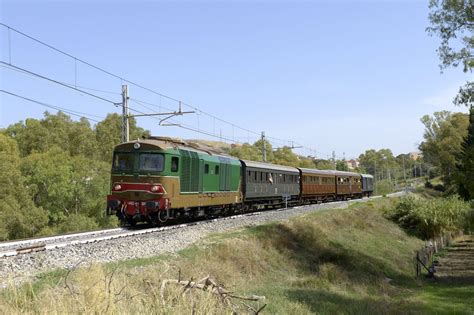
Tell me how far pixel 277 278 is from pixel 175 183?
5589 mm

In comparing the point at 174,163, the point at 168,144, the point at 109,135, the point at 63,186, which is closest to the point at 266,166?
the point at 168,144

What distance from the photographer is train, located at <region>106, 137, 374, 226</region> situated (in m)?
17.9

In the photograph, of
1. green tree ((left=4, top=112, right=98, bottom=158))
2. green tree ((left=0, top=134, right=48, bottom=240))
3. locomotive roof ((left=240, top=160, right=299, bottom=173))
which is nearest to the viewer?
locomotive roof ((left=240, top=160, right=299, bottom=173))

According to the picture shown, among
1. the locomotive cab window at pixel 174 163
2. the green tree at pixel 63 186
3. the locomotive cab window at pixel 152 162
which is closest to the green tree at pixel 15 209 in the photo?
the green tree at pixel 63 186

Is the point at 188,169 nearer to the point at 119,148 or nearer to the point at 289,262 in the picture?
the point at 119,148

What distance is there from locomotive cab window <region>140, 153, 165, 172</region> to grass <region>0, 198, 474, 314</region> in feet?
11.5

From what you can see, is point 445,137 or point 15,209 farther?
point 445,137

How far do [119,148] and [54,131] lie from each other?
4413 cm

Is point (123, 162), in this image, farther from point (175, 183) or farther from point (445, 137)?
point (445, 137)

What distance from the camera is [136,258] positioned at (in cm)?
1155

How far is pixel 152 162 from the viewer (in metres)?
18.4

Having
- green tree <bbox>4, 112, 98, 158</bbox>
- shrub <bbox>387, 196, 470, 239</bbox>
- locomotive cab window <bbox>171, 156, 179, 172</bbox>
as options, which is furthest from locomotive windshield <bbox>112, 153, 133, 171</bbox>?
green tree <bbox>4, 112, 98, 158</bbox>

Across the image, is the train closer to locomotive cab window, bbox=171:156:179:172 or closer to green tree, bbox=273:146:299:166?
locomotive cab window, bbox=171:156:179:172

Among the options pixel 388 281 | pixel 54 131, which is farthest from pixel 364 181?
pixel 388 281
